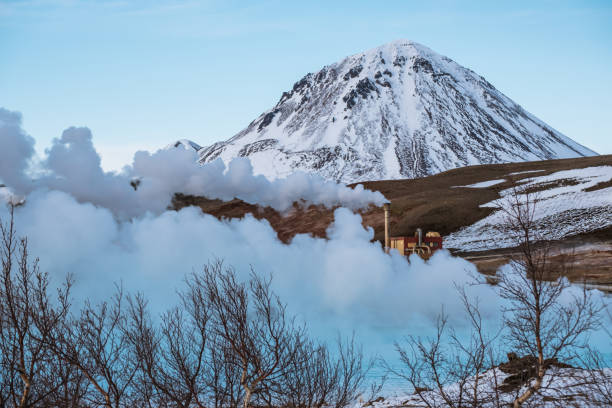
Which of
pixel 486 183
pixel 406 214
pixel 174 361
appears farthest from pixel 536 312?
pixel 486 183

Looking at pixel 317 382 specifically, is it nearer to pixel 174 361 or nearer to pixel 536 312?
pixel 174 361

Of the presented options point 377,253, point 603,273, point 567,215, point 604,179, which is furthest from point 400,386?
point 604,179

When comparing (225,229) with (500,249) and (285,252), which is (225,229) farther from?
(500,249)

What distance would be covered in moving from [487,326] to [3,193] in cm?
3379

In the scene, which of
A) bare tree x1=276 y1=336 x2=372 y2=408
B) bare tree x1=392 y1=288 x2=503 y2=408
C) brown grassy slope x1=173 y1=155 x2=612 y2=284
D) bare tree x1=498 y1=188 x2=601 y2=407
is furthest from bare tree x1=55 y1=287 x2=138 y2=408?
brown grassy slope x1=173 y1=155 x2=612 y2=284

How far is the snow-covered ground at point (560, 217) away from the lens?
169 feet

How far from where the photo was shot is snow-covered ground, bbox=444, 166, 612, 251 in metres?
51.6

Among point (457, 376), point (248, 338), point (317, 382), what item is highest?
point (248, 338)

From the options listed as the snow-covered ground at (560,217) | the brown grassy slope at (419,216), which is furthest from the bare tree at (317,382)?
the snow-covered ground at (560,217)

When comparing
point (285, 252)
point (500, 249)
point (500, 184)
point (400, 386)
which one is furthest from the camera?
point (500, 184)

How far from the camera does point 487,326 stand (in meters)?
36.4

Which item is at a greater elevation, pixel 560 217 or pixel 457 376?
pixel 560 217

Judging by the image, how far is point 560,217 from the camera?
55.3 metres

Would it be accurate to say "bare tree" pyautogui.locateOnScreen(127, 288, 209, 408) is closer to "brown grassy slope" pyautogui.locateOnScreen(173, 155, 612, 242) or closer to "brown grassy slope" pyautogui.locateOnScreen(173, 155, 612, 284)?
"brown grassy slope" pyautogui.locateOnScreen(173, 155, 612, 284)
